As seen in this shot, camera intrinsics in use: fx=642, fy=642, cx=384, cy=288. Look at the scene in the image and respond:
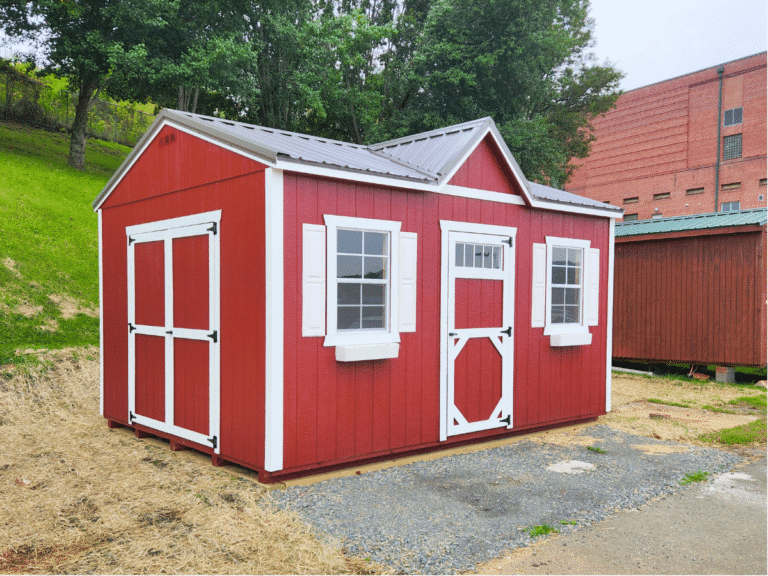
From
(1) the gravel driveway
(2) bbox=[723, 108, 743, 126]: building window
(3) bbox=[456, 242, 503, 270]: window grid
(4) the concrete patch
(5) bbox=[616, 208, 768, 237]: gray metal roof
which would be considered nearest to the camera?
(1) the gravel driveway

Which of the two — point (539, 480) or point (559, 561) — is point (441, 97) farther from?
point (559, 561)

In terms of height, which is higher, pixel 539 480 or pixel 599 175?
pixel 599 175

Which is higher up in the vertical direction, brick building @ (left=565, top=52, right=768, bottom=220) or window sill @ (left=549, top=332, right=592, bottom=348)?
brick building @ (left=565, top=52, right=768, bottom=220)

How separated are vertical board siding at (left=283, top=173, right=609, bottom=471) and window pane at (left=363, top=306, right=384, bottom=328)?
1.14 feet

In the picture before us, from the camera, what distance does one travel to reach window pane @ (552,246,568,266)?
316 inches

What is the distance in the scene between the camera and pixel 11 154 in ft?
60.6

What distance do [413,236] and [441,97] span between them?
611 inches

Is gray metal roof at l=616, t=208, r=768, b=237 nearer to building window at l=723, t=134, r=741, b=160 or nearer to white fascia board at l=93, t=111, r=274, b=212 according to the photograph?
white fascia board at l=93, t=111, r=274, b=212

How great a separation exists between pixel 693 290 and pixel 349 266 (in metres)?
9.42

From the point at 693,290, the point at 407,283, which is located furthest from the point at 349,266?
the point at 693,290

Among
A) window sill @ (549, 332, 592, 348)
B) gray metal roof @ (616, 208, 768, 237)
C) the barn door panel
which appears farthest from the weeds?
gray metal roof @ (616, 208, 768, 237)

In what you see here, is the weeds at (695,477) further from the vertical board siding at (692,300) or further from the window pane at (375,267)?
the vertical board siding at (692,300)

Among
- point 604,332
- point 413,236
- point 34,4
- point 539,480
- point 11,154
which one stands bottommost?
point 539,480

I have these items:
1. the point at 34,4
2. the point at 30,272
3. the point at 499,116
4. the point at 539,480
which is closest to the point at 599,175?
the point at 499,116
